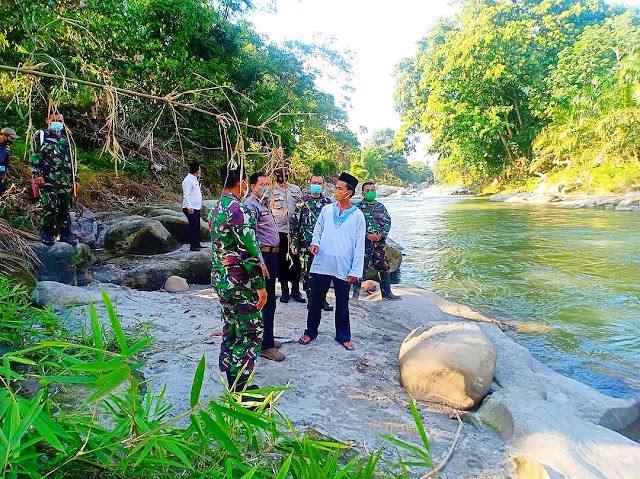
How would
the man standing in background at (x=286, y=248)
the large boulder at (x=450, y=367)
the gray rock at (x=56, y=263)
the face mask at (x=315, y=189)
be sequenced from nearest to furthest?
the large boulder at (x=450, y=367)
the gray rock at (x=56, y=263)
the man standing in background at (x=286, y=248)
the face mask at (x=315, y=189)

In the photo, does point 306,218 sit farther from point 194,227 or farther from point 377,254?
point 194,227

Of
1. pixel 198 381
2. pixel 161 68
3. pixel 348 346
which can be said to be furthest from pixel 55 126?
pixel 161 68

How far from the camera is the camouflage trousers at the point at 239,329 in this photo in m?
3.01

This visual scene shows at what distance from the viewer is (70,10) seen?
314 inches

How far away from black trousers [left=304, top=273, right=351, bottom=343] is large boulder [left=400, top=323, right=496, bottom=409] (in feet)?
2.24

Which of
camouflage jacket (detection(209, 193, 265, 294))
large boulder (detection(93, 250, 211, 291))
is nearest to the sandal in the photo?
camouflage jacket (detection(209, 193, 265, 294))

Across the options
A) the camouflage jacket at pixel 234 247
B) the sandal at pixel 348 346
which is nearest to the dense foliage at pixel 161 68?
the camouflage jacket at pixel 234 247

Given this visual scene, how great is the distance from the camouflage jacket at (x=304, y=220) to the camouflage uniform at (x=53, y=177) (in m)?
2.79

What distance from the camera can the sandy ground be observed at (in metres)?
2.70

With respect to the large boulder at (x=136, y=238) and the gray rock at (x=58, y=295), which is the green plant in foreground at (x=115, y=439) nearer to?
the gray rock at (x=58, y=295)

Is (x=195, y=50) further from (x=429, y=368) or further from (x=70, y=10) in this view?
(x=429, y=368)

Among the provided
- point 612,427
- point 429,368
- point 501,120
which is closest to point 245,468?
point 429,368

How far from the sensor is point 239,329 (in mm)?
3020

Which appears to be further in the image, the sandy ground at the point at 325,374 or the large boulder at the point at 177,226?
the large boulder at the point at 177,226
